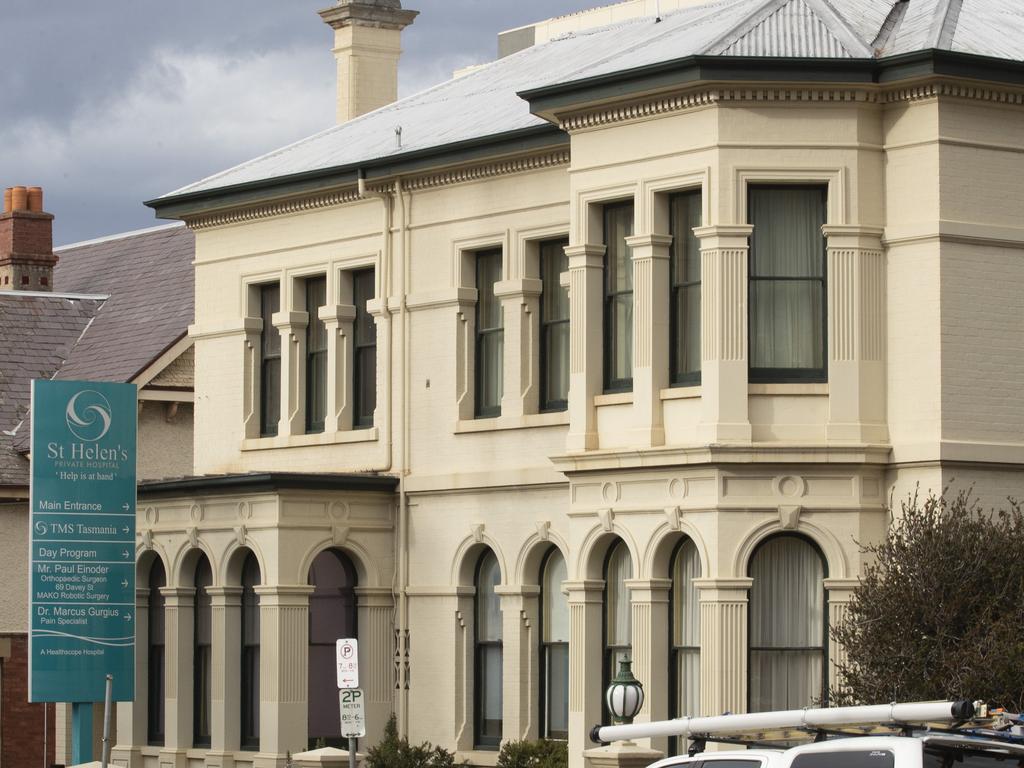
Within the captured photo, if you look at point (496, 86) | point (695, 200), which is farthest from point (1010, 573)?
point (496, 86)

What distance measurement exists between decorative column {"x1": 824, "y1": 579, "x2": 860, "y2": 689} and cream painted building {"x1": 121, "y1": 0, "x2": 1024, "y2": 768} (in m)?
0.07

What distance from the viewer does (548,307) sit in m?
32.2

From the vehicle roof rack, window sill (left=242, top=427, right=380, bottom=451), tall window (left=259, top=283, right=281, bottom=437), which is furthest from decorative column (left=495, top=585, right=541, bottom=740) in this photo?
the vehicle roof rack

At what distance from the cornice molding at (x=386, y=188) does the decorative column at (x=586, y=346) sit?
2.80 m

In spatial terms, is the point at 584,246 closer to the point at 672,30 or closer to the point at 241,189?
the point at 672,30

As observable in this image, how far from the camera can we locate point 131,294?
46.6 metres

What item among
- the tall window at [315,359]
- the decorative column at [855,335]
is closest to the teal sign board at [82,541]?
the tall window at [315,359]

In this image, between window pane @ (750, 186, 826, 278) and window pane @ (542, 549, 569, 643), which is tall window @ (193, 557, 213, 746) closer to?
window pane @ (542, 549, 569, 643)

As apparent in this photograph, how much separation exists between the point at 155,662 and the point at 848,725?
22.4 metres

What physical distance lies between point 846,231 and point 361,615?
10572 millimetres

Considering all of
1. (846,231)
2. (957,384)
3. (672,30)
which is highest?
(672,30)

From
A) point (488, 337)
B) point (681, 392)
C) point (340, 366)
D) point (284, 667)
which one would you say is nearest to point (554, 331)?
point (488, 337)

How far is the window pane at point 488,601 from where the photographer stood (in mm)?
32844

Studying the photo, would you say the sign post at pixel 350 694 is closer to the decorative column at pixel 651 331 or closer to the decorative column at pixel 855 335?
the decorative column at pixel 651 331
